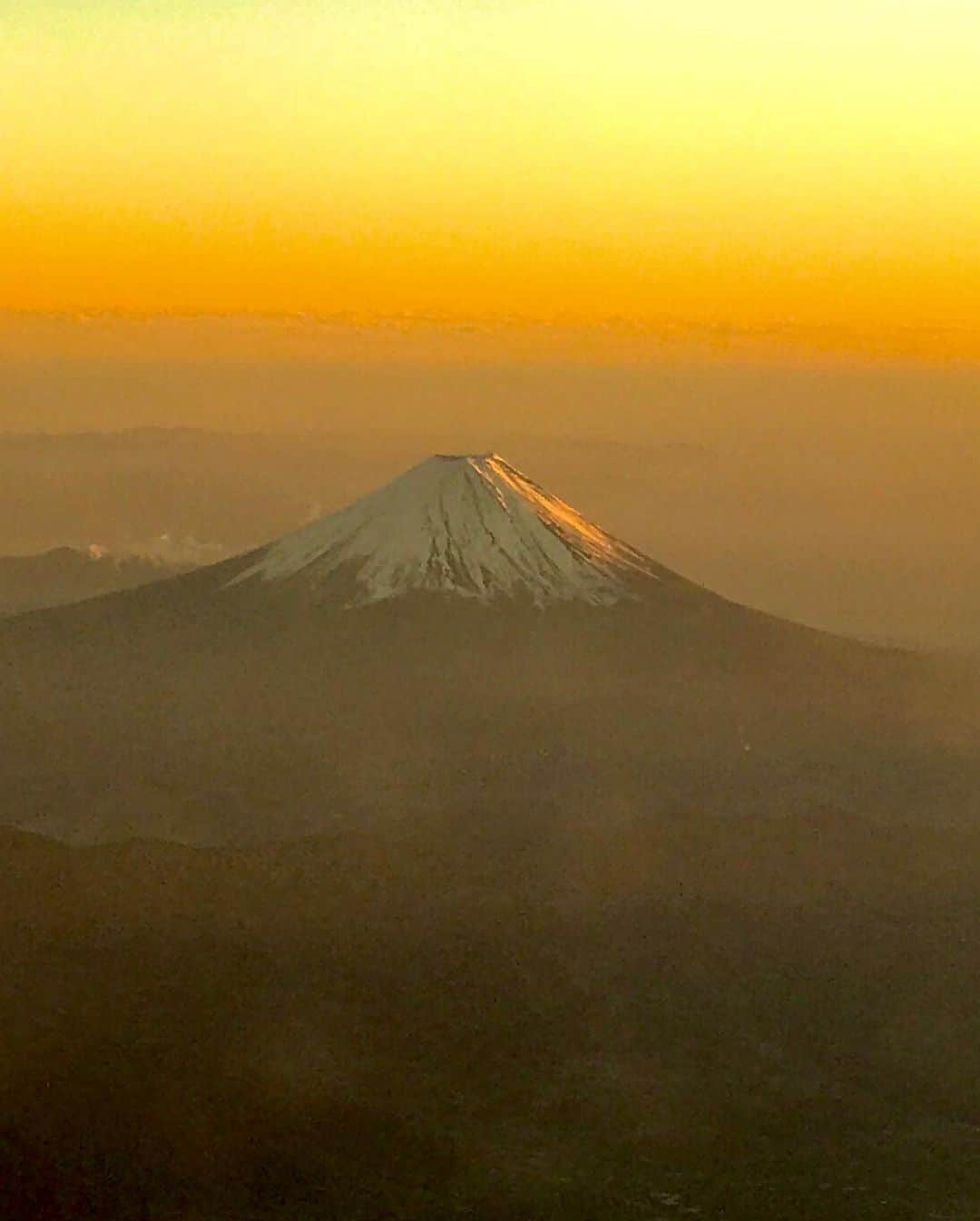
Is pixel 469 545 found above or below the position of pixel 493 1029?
above

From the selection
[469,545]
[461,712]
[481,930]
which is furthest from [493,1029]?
A: [469,545]

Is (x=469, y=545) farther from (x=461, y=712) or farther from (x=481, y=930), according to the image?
(x=481, y=930)

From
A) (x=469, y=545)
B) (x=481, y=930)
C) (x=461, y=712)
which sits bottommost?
(x=481, y=930)

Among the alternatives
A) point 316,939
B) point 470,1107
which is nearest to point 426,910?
point 316,939

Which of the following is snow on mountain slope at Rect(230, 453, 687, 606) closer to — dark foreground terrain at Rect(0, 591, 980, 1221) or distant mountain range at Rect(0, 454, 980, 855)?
distant mountain range at Rect(0, 454, 980, 855)

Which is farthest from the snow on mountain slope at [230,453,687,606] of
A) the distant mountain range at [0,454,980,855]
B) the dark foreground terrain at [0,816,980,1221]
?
the dark foreground terrain at [0,816,980,1221]

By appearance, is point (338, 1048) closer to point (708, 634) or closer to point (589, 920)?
point (589, 920)
